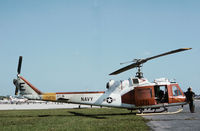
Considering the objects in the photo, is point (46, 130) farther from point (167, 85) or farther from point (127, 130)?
point (167, 85)

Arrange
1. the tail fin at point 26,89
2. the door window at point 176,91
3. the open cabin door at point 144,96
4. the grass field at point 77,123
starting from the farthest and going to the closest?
the tail fin at point 26,89, the door window at point 176,91, the open cabin door at point 144,96, the grass field at point 77,123

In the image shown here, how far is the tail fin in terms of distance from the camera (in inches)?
780

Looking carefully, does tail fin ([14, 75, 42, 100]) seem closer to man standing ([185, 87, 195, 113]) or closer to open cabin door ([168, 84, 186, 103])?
open cabin door ([168, 84, 186, 103])

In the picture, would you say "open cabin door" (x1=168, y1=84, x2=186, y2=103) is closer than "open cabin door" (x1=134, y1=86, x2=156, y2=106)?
No

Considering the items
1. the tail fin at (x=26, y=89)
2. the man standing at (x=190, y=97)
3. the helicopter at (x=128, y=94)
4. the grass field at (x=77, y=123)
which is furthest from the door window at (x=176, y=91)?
the tail fin at (x=26, y=89)

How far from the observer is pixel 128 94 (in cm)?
1916

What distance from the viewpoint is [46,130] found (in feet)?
35.9

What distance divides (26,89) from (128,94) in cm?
989

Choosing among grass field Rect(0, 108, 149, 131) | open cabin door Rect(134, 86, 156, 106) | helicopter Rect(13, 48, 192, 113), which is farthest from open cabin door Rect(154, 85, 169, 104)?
grass field Rect(0, 108, 149, 131)

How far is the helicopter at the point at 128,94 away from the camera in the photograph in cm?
1877

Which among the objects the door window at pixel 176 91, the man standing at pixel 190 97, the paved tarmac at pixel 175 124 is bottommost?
the paved tarmac at pixel 175 124

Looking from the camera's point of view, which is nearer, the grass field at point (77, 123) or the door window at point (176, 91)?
the grass field at point (77, 123)

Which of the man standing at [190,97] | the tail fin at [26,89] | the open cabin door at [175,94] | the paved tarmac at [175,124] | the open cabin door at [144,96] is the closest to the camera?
the paved tarmac at [175,124]

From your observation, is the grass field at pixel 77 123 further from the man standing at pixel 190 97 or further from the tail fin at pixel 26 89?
the man standing at pixel 190 97
